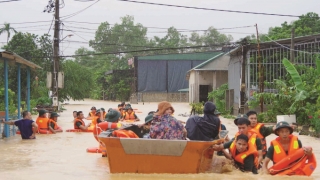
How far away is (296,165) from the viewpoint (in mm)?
8570

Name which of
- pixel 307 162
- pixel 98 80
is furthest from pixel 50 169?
pixel 98 80

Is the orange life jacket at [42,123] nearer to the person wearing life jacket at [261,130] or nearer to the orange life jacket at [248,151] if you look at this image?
the person wearing life jacket at [261,130]

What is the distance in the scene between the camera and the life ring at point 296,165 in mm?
8508

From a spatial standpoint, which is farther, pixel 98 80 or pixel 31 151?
pixel 98 80

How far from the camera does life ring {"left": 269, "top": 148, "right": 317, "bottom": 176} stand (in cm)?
851

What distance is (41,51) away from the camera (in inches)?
1538

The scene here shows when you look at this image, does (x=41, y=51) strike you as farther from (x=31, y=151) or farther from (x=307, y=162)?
(x=307, y=162)

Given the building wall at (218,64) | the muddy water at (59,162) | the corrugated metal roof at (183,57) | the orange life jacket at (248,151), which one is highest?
the corrugated metal roof at (183,57)

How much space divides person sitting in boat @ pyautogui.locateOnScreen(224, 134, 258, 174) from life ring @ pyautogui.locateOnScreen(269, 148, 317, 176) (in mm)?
394

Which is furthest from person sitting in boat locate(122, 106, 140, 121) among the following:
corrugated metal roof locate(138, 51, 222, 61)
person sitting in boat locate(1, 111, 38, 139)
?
corrugated metal roof locate(138, 51, 222, 61)

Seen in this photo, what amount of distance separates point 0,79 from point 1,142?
16.8 meters

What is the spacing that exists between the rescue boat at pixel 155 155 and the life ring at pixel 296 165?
1.12 metres

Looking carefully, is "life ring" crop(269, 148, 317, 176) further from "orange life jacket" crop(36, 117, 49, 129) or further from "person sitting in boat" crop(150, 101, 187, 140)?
"orange life jacket" crop(36, 117, 49, 129)

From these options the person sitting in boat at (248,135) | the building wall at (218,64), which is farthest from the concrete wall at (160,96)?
the person sitting in boat at (248,135)
